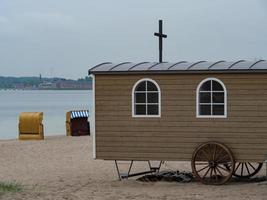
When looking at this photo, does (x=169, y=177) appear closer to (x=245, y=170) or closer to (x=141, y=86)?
(x=141, y=86)

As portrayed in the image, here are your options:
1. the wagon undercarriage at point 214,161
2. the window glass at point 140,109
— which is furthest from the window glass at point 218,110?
the window glass at point 140,109

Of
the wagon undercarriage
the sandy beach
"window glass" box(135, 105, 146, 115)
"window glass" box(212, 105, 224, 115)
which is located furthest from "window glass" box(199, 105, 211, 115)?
the sandy beach

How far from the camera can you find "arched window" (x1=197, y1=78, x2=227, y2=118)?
13789 millimetres

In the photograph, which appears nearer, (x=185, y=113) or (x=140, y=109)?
(x=185, y=113)

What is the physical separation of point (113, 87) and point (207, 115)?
7.05ft

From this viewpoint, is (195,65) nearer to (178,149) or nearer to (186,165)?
(178,149)

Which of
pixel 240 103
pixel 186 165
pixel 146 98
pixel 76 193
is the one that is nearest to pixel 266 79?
pixel 240 103

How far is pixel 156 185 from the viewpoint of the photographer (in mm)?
14164

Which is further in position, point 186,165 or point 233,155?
point 186,165

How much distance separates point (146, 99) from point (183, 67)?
1.07 m

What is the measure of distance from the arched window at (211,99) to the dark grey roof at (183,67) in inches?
11.7

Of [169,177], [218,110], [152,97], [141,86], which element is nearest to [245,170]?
[169,177]

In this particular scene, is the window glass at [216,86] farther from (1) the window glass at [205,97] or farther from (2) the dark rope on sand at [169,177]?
(2) the dark rope on sand at [169,177]

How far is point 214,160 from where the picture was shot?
1392 centimetres
